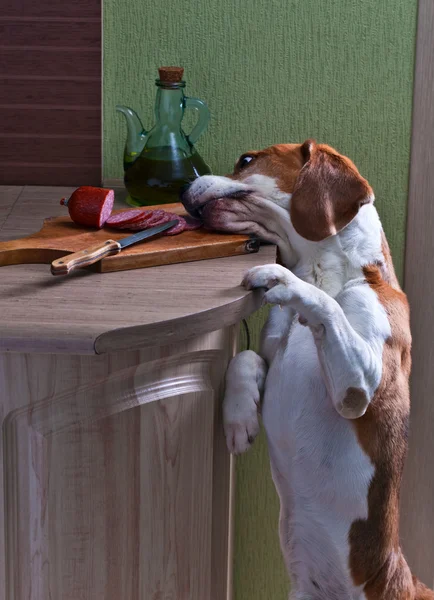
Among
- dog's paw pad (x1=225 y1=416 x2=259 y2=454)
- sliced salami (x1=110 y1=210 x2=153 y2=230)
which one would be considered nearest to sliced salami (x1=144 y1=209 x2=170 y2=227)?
sliced salami (x1=110 y1=210 x2=153 y2=230)

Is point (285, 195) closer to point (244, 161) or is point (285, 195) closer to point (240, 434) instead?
point (244, 161)

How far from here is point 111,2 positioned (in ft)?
5.64

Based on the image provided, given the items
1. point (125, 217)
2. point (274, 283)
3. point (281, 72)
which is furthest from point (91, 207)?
point (281, 72)

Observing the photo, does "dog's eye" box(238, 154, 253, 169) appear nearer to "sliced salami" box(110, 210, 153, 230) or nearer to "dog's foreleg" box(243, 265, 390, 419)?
"sliced salami" box(110, 210, 153, 230)

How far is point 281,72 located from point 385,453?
851mm

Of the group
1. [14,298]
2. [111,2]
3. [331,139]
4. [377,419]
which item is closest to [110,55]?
[111,2]

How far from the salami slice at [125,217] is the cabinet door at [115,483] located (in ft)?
0.90

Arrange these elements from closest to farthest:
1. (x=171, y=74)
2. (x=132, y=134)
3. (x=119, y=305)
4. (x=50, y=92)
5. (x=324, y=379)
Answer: (x=119, y=305)
(x=324, y=379)
(x=171, y=74)
(x=132, y=134)
(x=50, y=92)

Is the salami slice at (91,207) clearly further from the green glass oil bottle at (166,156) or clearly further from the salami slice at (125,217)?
the green glass oil bottle at (166,156)

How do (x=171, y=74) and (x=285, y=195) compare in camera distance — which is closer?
(x=285, y=195)

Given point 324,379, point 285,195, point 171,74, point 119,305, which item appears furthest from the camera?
point 171,74

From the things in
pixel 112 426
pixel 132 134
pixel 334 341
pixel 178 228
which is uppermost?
pixel 132 134

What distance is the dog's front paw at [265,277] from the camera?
1177mm

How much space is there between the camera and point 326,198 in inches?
51.1
